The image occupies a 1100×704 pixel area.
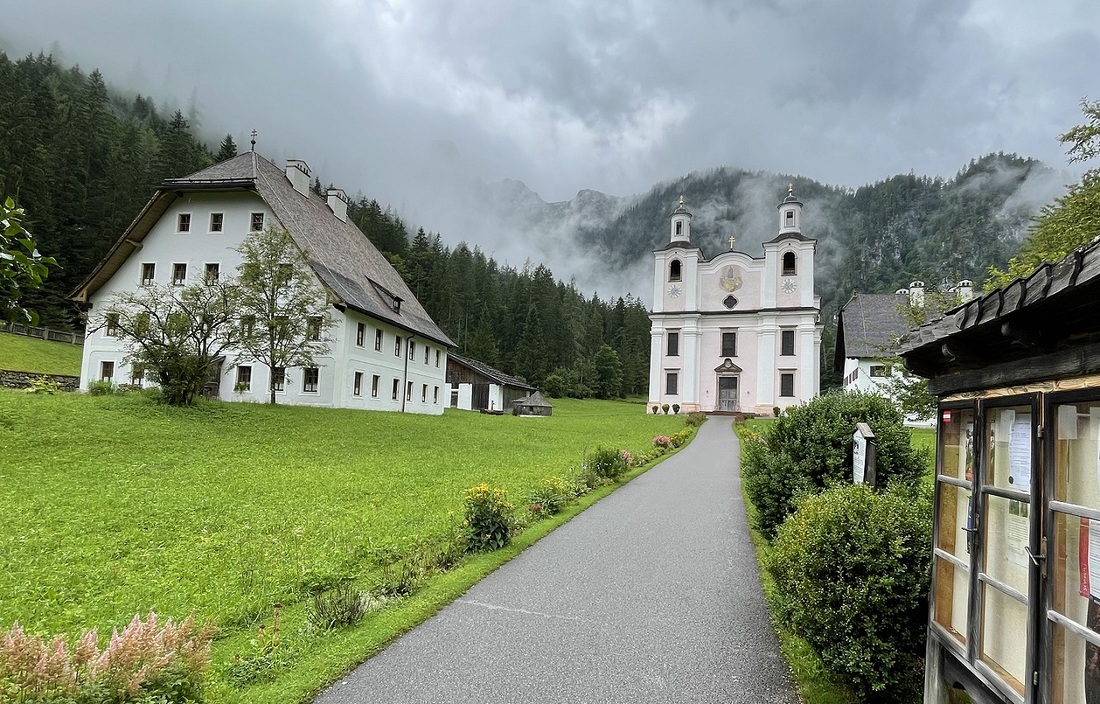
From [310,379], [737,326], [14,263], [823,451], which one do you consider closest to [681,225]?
[737,326]

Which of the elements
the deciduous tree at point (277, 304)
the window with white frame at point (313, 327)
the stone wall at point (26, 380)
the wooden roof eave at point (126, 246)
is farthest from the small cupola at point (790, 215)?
the stone wall at point (26, 380)

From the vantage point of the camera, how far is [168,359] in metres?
19.1

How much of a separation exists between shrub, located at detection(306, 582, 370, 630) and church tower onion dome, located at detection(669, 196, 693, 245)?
53527 millimetres

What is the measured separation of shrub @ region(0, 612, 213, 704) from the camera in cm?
301

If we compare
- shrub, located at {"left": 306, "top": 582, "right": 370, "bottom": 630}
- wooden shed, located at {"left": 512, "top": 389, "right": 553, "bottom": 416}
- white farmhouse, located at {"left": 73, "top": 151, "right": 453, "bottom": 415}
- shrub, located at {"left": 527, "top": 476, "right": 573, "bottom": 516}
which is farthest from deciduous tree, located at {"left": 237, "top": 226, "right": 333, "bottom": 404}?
wooden shed, located at {"left": 512, "top": 389, "right": 553, "bottom": 416}

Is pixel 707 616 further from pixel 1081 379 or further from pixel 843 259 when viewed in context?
pixel 843 259

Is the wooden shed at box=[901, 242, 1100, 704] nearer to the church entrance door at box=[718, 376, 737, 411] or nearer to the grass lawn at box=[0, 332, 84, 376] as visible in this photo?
the grass lawn at box=[0, 332, 84, 376]

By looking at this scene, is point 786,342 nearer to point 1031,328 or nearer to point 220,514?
point 220,514

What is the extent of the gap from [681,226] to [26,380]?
157ft

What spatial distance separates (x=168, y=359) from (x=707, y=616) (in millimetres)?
18981

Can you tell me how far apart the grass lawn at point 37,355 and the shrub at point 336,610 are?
3237 cm

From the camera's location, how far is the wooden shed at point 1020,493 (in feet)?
8.34

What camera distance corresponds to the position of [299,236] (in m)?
28.1

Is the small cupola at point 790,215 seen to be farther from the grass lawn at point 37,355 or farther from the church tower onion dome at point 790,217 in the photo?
the grass lawn at point 37,355
